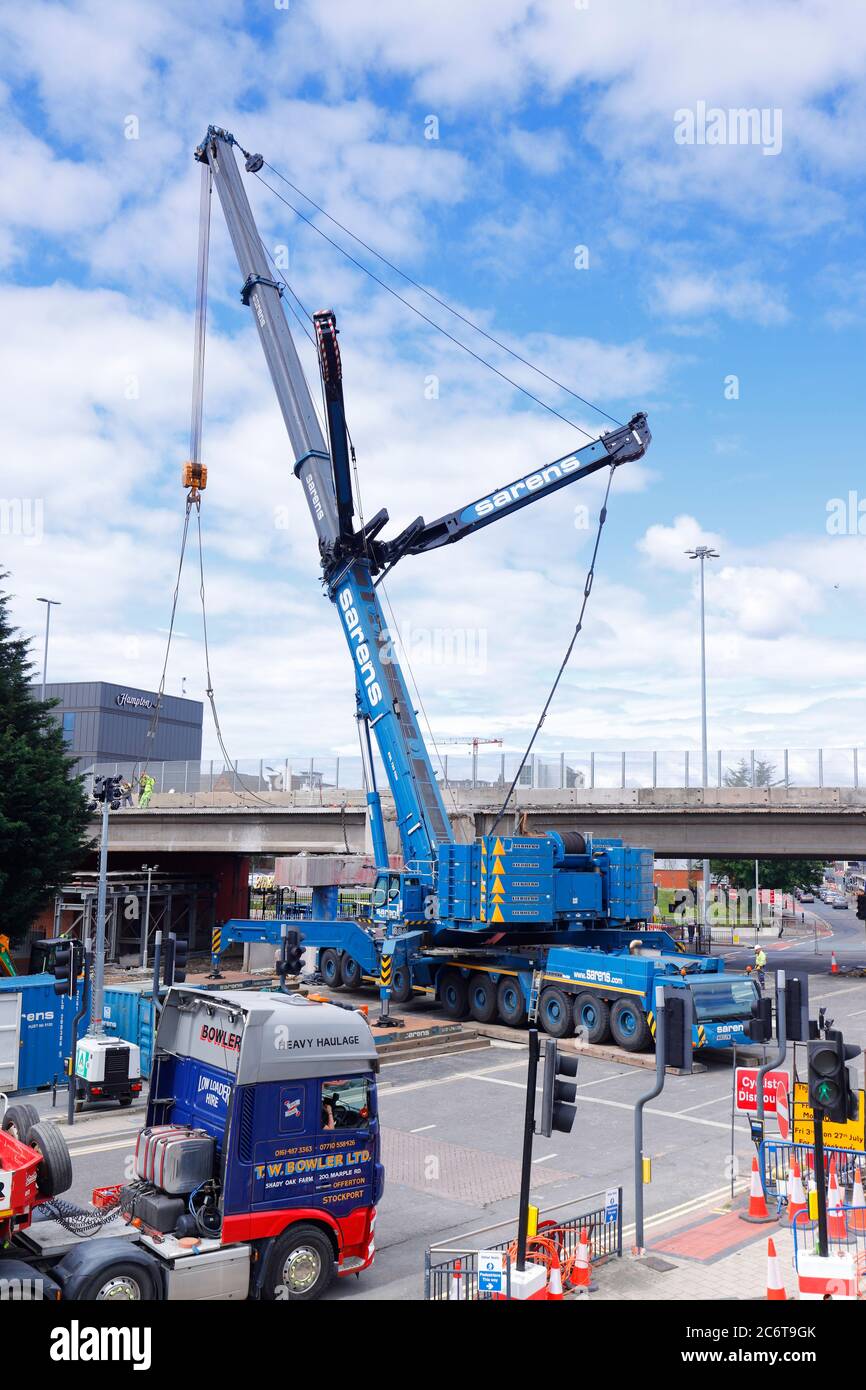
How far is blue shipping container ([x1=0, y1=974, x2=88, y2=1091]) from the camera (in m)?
19.1

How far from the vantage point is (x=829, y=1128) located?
555 inches

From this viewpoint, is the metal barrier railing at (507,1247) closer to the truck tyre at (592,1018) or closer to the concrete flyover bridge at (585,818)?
the truck tyre at (592,1018)

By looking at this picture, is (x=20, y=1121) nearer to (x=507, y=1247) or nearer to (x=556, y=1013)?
(x=507, y=1247)

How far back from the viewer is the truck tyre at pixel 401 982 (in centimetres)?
2889

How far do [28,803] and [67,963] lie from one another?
1590 cm

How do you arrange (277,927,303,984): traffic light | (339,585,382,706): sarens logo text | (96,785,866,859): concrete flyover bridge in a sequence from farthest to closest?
(96,785,866,859): concrete flyover bridge, (339,585,382,706): sarens logo text, (277,927,303,984): traffic light

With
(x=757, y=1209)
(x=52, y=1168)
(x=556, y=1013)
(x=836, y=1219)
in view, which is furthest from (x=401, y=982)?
(x=52, y=1168)

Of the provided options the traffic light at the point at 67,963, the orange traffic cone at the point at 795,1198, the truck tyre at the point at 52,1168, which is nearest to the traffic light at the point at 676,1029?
the orange traffic cone at the point at 795,1198

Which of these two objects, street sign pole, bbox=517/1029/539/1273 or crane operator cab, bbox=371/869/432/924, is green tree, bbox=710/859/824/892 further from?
street sign pole, bbox=517/1029/539/1273

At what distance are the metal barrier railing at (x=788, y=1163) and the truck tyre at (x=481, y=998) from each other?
43.5 feet

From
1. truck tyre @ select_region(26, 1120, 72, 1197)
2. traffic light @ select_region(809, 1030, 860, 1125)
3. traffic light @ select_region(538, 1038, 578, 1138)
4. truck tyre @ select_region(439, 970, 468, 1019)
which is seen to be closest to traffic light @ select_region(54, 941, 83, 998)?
truck tyre @ select_region(26, 1120, 72, 1197)

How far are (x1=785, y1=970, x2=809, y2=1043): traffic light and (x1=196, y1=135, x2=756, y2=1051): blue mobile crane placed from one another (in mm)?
10207
